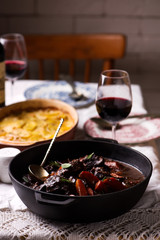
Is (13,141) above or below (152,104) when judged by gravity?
above

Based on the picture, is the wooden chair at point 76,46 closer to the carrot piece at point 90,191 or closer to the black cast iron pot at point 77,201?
the black cast iron pot at point 77,201

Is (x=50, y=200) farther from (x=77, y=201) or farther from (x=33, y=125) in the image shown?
(x=33, y=125)

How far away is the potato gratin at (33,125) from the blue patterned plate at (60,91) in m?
0.23

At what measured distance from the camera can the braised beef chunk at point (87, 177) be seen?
2.85 feet

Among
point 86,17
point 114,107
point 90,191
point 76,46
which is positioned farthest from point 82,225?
point 86,17

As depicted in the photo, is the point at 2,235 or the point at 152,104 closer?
the point at 2,235

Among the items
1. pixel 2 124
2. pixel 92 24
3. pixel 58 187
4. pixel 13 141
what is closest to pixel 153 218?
pixel 58 187

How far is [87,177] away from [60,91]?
0.94m

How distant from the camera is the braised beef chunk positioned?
87cm

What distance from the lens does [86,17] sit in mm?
2885

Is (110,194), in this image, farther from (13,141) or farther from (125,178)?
(13,141)

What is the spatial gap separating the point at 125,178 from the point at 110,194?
0.17 meters

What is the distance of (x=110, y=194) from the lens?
2.66ft

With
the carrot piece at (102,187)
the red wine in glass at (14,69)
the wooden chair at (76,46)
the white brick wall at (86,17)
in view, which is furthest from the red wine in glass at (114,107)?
the white brick wall at (86,17)
